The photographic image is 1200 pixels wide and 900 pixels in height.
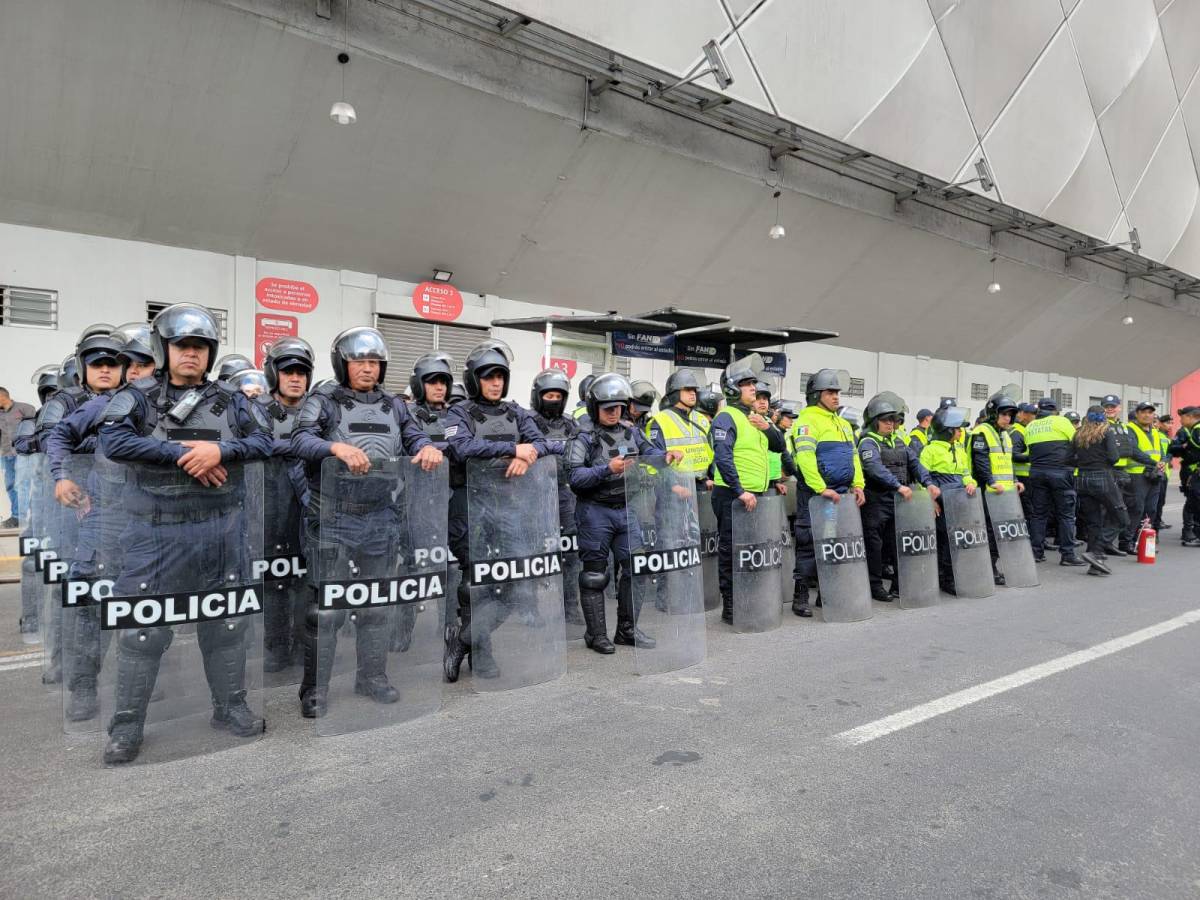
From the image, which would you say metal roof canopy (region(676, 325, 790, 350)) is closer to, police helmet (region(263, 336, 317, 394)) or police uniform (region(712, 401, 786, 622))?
police uniform (region(712, 401, 786, 622))

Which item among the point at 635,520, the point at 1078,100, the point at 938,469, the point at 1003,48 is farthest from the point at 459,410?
the point at 1078,100

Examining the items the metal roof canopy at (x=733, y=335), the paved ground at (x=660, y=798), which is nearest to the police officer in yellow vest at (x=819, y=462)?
the paved ground at (x=660, y=798)

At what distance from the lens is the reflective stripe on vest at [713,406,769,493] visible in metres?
6.06

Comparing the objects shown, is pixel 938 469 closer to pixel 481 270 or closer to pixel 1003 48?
pixel 481 270

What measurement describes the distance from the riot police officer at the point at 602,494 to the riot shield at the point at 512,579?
484 mm

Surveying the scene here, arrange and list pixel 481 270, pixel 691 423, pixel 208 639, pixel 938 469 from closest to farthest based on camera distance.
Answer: pixel 208 639 → pixel 691 423 → pixel 938 469 → pixel 481 270

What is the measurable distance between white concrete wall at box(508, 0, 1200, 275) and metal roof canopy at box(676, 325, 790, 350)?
3920mm

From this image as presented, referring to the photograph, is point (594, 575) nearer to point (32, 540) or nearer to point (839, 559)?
point (839, 559)

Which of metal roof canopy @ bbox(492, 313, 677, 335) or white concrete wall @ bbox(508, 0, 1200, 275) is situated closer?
metal roof canopy @ bbox(492, 313, 677, 335)

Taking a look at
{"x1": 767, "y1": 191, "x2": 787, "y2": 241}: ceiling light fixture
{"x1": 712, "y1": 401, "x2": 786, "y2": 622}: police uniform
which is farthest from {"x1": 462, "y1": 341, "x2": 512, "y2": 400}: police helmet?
{"x1": 767, "y1": 191, "x2": 787, "y2": 241}: ceiling light fixture

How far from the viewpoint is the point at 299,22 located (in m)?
8.55

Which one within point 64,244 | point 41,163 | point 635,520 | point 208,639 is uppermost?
point 41,163

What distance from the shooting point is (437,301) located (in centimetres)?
1212

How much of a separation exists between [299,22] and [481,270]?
449cm
